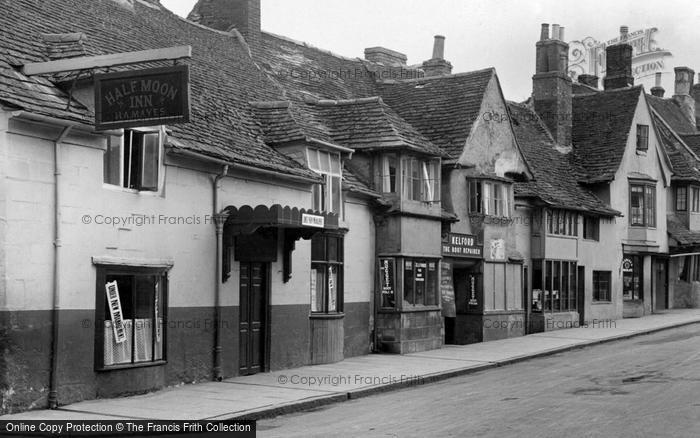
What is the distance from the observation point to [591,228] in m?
38.9

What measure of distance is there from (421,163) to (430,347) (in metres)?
5.09

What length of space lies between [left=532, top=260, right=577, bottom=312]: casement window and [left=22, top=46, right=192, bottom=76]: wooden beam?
72.6 feet

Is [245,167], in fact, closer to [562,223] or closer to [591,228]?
[562,223]

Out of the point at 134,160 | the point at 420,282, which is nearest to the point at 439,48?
the point at 420,282

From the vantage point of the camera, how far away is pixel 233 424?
13555 mm

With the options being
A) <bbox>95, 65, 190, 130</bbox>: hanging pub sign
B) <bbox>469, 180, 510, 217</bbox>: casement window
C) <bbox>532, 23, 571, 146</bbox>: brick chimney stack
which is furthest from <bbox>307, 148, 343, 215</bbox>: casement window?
<bbox>532, 23, 571, 146</bbox>: brick chimney stack

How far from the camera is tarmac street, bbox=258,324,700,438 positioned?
12.6m

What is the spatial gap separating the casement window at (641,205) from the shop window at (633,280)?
1606 millimetres

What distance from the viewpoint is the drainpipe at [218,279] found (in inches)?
717

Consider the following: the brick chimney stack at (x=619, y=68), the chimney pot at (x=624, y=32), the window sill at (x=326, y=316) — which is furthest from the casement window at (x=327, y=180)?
the chimney pot at (x=624, y=32)

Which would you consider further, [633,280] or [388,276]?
[633,280]

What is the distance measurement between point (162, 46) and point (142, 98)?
28.0ft

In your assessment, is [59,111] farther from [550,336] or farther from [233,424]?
[550,336]

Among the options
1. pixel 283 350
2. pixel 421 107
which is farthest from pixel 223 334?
pixel 421 107
